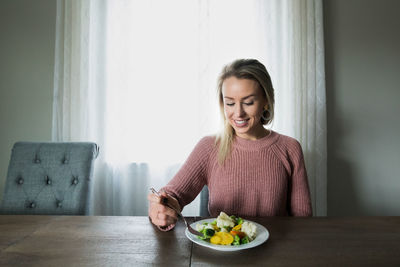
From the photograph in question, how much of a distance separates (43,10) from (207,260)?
2.10m

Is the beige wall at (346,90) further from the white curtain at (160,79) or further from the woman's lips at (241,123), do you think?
the woman's lips at (241,123)

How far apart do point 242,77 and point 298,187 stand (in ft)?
1.75

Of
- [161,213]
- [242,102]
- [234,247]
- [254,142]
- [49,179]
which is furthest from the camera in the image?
[49,179]

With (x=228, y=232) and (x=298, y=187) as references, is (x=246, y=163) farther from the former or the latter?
(x=228, y=232)

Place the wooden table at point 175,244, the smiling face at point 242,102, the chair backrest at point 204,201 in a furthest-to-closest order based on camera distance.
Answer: the chair backrest at point 204,201, the smiling face at point 242,102, the wooden table at point 175,244

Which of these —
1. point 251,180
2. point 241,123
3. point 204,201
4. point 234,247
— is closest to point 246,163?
point 251,180

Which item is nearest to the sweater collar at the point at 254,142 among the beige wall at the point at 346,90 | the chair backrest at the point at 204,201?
the chair backrest at the point at 204,201

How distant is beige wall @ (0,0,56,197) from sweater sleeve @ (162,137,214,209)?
4.33 ft

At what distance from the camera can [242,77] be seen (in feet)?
3.81

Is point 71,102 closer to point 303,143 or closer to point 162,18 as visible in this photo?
point 162,18

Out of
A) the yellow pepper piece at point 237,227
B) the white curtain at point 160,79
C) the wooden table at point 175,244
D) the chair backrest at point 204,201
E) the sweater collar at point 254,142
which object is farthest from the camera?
the white curtain at point 160,79

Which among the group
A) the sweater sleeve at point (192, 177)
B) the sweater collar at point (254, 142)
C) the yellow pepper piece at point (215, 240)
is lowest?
the yellow pepper piece at point (215, 240)

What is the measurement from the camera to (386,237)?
867 mm

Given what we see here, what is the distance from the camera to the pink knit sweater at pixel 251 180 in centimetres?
121
